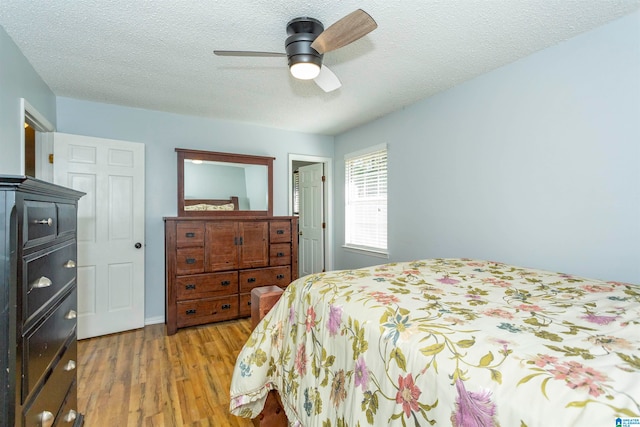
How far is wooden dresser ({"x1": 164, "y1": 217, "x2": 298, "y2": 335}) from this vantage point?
3.03 metres

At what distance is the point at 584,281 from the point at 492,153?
4.27ft

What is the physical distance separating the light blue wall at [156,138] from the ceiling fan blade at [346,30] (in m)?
2.35

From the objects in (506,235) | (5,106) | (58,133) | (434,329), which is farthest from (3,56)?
(506,235)

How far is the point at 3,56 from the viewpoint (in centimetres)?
185

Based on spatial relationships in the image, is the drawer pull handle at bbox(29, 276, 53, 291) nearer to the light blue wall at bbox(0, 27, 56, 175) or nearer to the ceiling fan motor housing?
the light blue wall at bbox(0, 27, 56, 175)

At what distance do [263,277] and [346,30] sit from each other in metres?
2.71

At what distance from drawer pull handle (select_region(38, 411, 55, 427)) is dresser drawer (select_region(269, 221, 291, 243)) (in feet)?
8.08

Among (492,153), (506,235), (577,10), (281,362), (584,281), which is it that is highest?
(577,10)

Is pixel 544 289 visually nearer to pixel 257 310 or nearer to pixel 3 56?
pixel 257 310

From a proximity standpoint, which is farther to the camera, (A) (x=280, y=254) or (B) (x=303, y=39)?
(A) (x=280, y=254)

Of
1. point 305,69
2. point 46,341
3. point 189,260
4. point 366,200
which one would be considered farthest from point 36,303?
point 366,200

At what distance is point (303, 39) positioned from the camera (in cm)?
174

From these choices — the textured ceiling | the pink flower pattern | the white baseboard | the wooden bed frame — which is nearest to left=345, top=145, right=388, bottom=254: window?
the textured ceiling

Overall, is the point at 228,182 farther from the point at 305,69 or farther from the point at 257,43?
the point at 305,69
